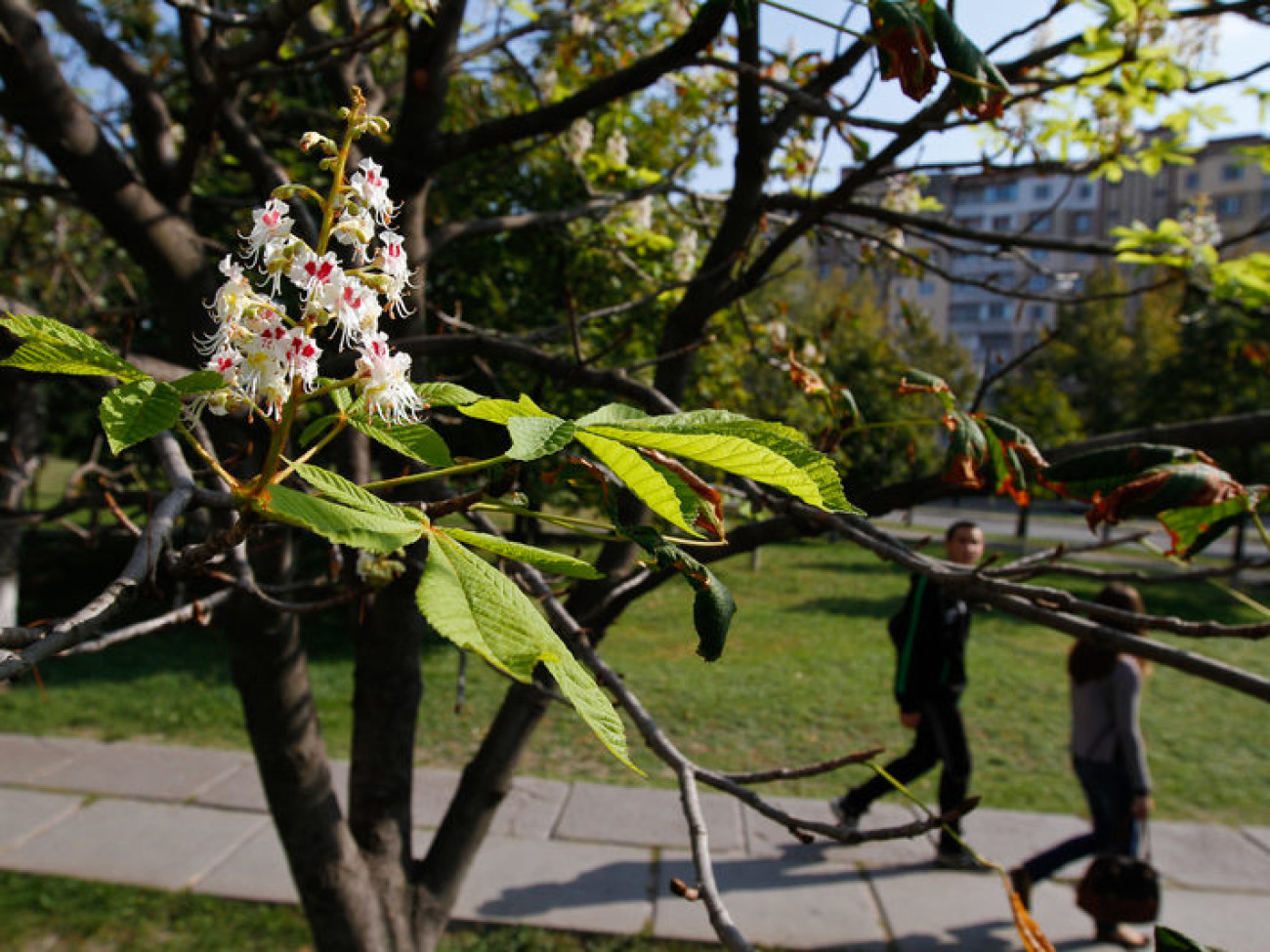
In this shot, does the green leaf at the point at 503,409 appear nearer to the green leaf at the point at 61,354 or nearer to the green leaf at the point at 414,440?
the green leaf at the point at 414,440

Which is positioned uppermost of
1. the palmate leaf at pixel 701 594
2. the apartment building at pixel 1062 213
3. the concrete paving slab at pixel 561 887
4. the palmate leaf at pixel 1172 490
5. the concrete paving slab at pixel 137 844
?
the apartment building at pixel 1062 213

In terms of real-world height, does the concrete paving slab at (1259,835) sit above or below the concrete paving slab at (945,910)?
above

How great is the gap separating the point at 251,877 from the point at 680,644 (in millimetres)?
5258

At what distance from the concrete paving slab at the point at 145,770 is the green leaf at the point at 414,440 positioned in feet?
16.6

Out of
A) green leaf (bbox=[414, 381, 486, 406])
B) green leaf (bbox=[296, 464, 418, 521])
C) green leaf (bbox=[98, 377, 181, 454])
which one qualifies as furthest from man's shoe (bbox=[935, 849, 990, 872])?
green leaf (bbox=[98, 377, 181, 454])

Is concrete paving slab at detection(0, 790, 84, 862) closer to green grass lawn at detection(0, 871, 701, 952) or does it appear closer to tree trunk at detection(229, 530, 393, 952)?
green grass lawn at detection(0, 871, 701, 952)

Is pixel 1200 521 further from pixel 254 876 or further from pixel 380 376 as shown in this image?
pixel 254 876

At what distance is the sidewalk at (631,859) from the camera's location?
396 centimetres

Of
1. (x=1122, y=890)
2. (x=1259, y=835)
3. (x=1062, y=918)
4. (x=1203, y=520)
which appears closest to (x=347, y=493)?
(x=1203, y=520)

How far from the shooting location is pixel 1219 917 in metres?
4.11

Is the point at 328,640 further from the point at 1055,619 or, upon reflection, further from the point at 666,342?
the point at 1055,619

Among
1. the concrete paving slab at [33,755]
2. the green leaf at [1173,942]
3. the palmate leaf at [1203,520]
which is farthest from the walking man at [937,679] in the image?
the concrete paving slab at [33,755]

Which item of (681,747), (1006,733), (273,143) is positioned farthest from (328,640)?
(1006,733)

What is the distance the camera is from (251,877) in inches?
164
